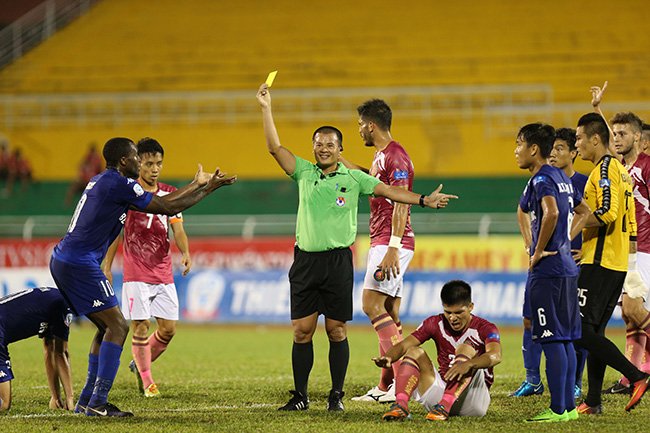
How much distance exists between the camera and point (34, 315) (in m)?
8.84

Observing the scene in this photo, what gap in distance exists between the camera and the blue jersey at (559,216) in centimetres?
789

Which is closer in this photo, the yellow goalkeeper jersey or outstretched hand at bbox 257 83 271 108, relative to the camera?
outstretched hand at bbox 257 83 271 108

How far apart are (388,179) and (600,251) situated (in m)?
2.05

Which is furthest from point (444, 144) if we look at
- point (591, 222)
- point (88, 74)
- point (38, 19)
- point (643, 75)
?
point (591, 222)

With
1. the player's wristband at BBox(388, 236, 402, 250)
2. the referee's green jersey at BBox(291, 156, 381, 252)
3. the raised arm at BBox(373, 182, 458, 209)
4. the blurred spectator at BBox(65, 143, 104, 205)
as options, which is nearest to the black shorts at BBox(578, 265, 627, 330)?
the raised arm at BBox(373, 182, 458, 209)

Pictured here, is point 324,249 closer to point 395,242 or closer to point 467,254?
point 395,242

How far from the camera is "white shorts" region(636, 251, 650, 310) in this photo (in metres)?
10.6

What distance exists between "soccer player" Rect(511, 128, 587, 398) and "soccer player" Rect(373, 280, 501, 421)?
3.79 feet

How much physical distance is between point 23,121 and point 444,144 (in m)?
12.8

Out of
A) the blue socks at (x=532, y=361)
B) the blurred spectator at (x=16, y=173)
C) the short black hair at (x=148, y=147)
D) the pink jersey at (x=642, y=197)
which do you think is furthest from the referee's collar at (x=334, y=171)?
the blurred spectator at (x=16, y=173)

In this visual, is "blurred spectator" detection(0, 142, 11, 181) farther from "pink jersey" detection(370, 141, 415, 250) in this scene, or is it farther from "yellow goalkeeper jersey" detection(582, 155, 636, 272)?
"yellow goalkeeper jersey" detection(582, 155, 636, 272)

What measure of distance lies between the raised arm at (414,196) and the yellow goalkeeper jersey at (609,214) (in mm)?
1316

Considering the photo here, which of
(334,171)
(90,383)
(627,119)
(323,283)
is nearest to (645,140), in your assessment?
(627,119)

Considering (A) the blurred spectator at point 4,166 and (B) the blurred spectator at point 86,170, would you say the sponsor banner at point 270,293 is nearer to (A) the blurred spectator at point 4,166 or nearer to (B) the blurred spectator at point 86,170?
(B) the blurred spectator at point 86,170
